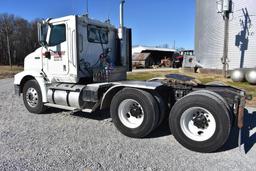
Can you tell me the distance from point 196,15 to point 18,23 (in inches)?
1729

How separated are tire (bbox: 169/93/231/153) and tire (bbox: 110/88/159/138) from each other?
46 centimetres

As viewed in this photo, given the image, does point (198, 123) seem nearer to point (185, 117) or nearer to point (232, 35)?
point (185, 117)

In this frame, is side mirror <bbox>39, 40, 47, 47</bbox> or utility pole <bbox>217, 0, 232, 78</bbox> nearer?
side mirror <bbox>39, 40, 47, 47</bbox>

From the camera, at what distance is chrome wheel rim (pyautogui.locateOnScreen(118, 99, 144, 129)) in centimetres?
519

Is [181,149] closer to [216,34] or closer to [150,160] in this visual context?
[150,160]

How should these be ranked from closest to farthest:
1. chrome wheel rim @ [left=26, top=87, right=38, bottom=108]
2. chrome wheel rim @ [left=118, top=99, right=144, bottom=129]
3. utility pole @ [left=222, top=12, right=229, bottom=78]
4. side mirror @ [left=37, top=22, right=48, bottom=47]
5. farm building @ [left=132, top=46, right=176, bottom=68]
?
chrome wheel rim @ [left=118, top=99, right=144, bottom=129] < side mirror @ [left=37, top=22, right=48, bottom=47] < chrome wheel rim @ [left=26, top=87, right=38, bottom=108] < utility pole @ [left=222, top=12, right=229, bottom=78] < farm building @ [left=132, top=46, right=176, bottom=68]

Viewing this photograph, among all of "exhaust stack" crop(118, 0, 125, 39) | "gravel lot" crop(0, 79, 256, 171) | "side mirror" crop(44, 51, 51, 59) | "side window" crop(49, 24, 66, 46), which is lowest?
"gravel lot" crop(0, 79, 256, 171)

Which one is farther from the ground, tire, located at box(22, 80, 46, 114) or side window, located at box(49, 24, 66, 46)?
side window, located at box(49, 24, 66, 46)

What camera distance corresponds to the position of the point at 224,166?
149 inches

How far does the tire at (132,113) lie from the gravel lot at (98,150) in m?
0.22

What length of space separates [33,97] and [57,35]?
215 cm

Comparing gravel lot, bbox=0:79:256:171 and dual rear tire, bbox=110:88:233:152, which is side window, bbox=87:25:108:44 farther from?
gravel lot, bbox=0:79:256:171

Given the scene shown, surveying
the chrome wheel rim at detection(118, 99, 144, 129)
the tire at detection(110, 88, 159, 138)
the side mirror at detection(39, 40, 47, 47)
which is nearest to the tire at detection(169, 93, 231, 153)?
the tire at detection(110, 88, 159, 138)

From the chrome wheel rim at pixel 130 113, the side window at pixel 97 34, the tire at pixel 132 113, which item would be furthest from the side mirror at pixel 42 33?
the chrome wheel rim at pixel 130 113
